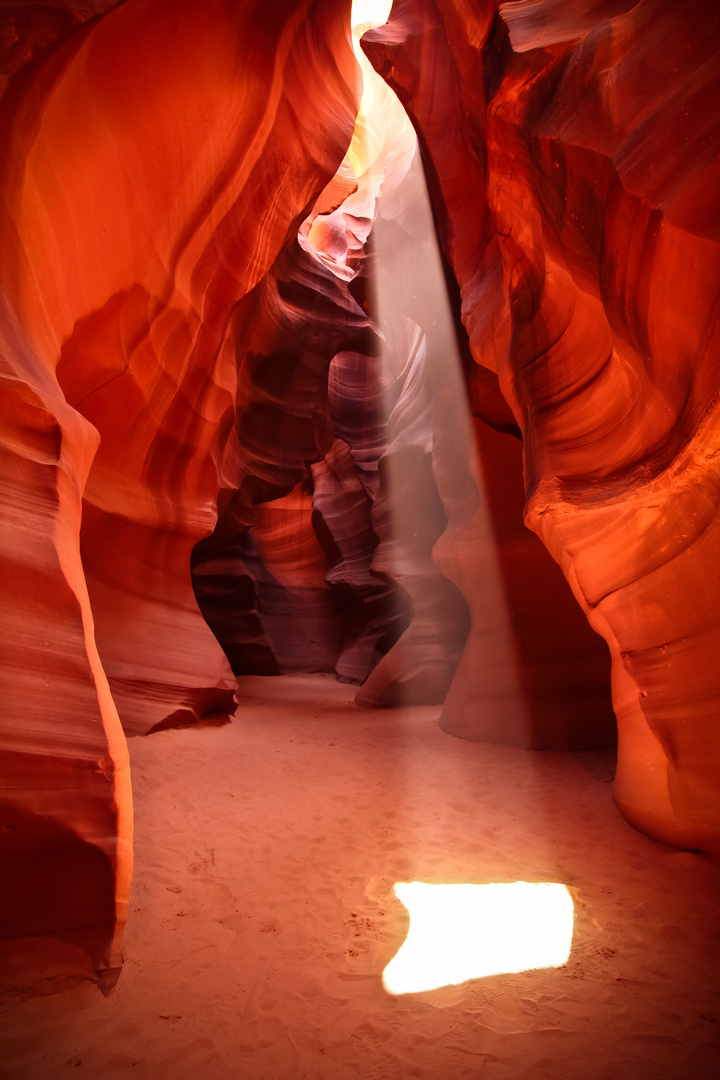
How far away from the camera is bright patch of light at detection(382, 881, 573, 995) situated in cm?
291

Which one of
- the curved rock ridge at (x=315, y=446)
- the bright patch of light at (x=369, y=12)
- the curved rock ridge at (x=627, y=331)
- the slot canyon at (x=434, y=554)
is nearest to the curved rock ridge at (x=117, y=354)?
the slot canyon at (x=434, y=554)

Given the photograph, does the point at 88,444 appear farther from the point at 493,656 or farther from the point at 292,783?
the point at 493,656

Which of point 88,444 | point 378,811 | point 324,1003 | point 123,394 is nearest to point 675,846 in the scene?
point 378,811

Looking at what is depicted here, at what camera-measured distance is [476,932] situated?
3227 mm

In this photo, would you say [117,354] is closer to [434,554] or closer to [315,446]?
[434,554]

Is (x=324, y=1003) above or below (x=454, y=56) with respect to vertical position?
below

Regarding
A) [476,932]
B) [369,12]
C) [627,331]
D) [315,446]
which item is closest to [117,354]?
[627,331]

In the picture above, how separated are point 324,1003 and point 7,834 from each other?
5.20 ft

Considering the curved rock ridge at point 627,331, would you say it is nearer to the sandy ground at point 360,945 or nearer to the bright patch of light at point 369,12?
the sandy ground at point 360,945

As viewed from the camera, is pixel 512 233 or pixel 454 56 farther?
pixel 454 56

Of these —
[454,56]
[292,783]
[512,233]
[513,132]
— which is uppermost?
[454,56]

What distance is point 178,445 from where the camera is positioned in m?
7.75

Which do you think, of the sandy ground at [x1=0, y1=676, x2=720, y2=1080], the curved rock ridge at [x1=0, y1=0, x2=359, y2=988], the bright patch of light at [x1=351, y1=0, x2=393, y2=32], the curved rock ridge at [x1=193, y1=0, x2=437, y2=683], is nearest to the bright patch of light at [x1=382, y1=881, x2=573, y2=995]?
the sandy ground at [x1=0, y1=676, x2=720, y2=1080]

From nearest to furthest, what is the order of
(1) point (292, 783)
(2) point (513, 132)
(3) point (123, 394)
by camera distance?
(2) point (513, 132)
(1) point (292, 783)
(3) point (123, 394)
